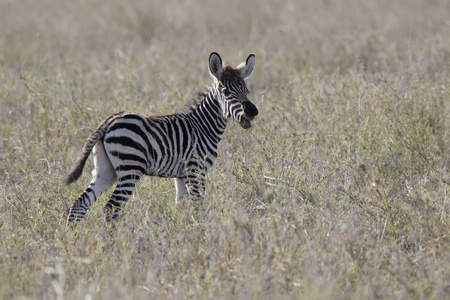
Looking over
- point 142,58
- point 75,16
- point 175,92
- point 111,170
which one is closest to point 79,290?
point 111,170

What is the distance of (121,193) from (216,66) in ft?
6.14

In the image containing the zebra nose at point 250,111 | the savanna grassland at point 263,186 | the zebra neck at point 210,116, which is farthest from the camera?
the zebra neck at point 210,116

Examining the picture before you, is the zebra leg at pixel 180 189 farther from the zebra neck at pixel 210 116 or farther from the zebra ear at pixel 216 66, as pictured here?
the zebra ear at pixel 216 66

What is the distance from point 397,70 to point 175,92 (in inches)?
159

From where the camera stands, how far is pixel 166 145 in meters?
6.57

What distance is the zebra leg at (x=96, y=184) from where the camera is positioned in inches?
245

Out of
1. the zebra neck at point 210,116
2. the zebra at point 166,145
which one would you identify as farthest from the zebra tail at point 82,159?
the zebra neck at point 210,116

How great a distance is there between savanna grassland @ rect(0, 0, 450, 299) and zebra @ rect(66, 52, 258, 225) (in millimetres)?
225

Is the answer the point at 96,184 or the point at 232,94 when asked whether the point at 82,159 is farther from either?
the point at 232,94

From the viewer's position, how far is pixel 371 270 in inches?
196

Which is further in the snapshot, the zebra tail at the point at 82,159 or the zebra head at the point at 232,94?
the zebra head at the point at 232,94

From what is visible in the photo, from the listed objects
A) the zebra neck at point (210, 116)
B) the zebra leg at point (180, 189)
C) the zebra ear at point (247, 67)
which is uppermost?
the zebra ear at point (247, 67)

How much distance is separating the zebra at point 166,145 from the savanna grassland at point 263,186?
225 millimetres

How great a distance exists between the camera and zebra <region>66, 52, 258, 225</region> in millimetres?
6156
